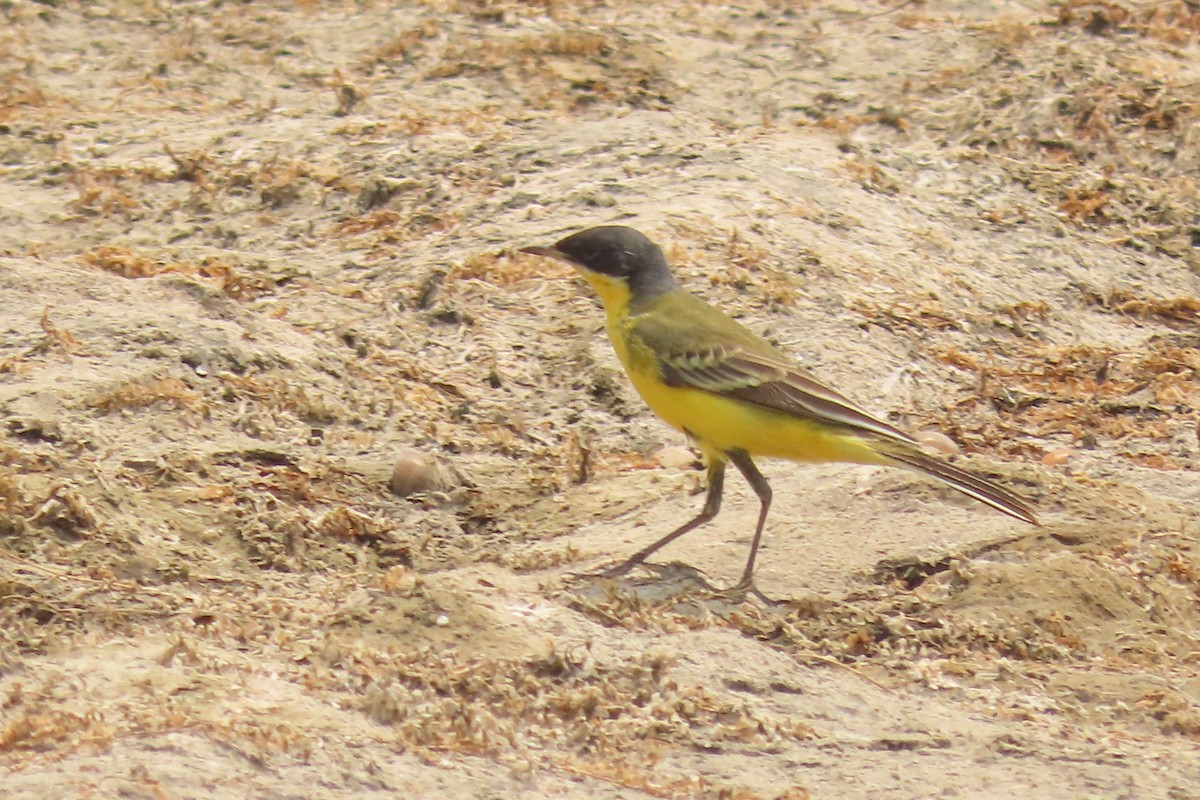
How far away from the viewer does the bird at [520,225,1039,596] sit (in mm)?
7172

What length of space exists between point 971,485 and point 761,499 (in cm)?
85

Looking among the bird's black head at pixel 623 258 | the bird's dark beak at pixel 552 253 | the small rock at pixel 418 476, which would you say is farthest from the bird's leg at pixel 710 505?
the bird's dark beak at pixel 552 253

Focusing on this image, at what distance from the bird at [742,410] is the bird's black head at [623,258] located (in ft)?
0.46

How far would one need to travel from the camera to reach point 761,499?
742 cm

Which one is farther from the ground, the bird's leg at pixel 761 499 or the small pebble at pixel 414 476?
the bird's leg at pixel 761 499

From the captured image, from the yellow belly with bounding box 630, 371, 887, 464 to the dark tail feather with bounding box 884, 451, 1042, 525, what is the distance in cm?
21

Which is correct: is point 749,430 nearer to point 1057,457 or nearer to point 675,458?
point 675,458

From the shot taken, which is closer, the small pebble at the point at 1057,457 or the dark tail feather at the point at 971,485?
the dark tail feather at the point at 971,485

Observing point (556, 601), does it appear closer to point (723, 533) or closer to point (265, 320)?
point (723, 533)

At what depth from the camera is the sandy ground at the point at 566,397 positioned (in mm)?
5734

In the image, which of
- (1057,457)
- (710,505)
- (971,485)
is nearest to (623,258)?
(710,505)

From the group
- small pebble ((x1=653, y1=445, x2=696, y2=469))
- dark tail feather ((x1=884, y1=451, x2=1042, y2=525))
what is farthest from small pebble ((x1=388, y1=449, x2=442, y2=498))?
dark tail feather ((x1=884, y1=451, x2=1042, y2=525))

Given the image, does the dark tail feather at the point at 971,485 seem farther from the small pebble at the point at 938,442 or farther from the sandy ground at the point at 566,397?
the small pebble at the point at 938,442

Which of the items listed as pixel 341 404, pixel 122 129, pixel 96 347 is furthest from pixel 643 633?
pixel 122 129
